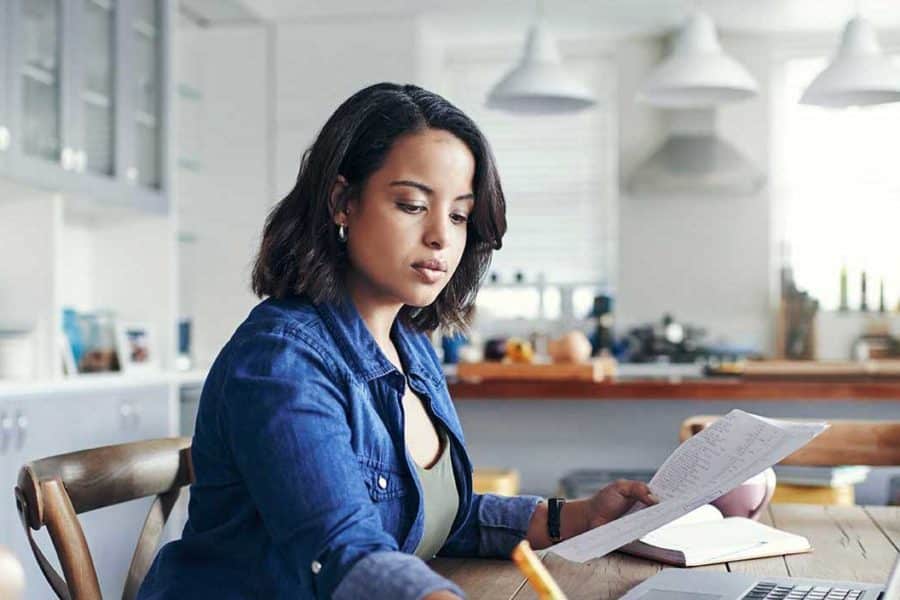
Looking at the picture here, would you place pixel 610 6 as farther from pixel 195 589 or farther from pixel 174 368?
pixel 195 589

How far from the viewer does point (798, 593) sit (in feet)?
4.11

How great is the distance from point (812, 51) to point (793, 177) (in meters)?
0.71

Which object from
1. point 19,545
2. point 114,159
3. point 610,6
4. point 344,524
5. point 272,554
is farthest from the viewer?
point 610,6

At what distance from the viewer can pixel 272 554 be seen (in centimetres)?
123

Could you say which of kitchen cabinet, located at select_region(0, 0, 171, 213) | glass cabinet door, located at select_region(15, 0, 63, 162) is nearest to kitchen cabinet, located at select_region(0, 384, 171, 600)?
kitchen cabinet, located at select_region(0, 0, 171, 213)

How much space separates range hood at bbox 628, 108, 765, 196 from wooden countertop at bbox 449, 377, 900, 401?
273cm

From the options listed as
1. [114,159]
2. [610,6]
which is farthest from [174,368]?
[610,6]

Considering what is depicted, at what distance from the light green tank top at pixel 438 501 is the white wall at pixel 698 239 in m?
5.32

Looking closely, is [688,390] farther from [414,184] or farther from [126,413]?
[414,184]

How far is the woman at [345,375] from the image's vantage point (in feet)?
3.69

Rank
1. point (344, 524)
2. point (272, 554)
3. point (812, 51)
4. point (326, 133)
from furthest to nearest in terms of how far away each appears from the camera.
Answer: point (812, 51), point (326, 133), point (272, 554), point (344, 524)

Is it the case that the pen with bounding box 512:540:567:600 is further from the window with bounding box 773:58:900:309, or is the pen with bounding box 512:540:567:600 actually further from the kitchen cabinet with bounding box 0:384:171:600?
the window with bounding box 773:58:900:309

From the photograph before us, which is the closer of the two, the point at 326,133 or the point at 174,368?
the point at 326,133

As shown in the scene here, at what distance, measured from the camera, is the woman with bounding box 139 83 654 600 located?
1125mm
